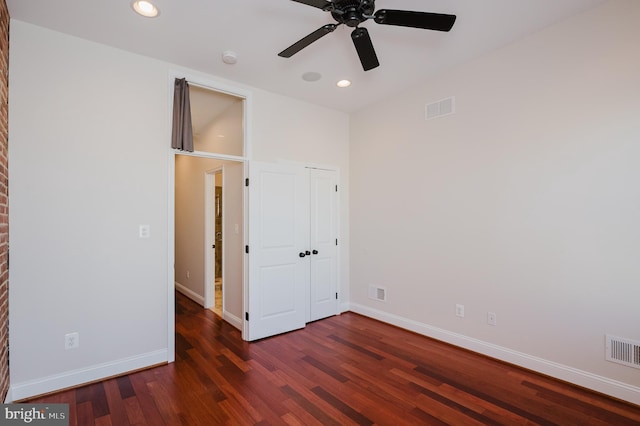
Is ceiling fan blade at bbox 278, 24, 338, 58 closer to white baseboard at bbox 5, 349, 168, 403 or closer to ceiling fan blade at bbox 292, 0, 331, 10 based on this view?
ceiling fan blade at bbox 292, 0, 331, 10

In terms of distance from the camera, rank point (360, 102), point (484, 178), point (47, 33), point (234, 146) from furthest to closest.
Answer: point (360, 102)
point (234, 146)
point (484, 178)
point (47, 33)

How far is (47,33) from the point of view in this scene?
2.61 meters

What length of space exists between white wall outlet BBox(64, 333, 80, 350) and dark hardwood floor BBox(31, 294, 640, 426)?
36 centimetres

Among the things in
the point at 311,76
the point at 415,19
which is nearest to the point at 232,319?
the point at 311,76

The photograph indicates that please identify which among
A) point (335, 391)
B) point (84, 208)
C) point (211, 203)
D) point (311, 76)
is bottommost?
point (335, 391)

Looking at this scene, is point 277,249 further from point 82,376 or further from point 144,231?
point 82,376

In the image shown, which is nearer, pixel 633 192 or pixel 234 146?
pixel 633 192

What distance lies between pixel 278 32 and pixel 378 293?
3.37 metres

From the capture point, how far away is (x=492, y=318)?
10.3 ft

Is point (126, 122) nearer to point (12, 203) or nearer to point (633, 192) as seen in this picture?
point (12, 203)

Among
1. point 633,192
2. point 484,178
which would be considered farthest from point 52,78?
point 633,192

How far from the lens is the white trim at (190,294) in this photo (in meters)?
5.04

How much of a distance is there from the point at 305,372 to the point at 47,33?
3.72 meters

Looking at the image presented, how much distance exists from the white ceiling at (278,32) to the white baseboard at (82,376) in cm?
293
